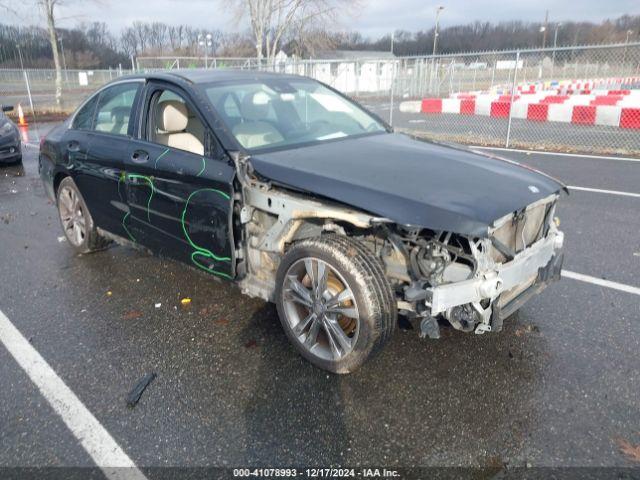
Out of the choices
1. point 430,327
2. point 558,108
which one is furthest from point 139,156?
point 558,108

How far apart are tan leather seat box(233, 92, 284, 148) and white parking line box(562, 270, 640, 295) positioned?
2.70m

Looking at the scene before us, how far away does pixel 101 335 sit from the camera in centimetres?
354

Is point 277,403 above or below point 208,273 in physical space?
below

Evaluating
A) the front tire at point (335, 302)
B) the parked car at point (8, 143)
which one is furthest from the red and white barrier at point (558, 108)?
the parked car at point (8, 143)

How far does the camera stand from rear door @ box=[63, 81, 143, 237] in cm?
409

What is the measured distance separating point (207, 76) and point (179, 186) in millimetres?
1021

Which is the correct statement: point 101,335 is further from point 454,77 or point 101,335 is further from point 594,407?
point 454,77

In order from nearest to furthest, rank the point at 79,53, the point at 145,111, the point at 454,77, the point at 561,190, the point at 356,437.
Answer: the point at 356,437 < the point at 561,190 < the point at 145,111 < the point at 454,77 < the point at 79,53

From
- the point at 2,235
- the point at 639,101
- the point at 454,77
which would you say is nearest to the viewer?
the point at 2,235

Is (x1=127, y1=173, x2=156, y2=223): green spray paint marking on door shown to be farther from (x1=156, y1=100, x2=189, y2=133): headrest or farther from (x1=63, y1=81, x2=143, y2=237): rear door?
(x1=156, y1=100, x2=189, y2=133): headrest

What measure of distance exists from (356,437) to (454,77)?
2459 cm

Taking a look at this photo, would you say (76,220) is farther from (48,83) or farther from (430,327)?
(48,83)

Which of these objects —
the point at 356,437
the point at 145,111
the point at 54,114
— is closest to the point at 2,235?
the point at 145,111

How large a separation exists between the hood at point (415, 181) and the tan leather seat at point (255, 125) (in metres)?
0.20
